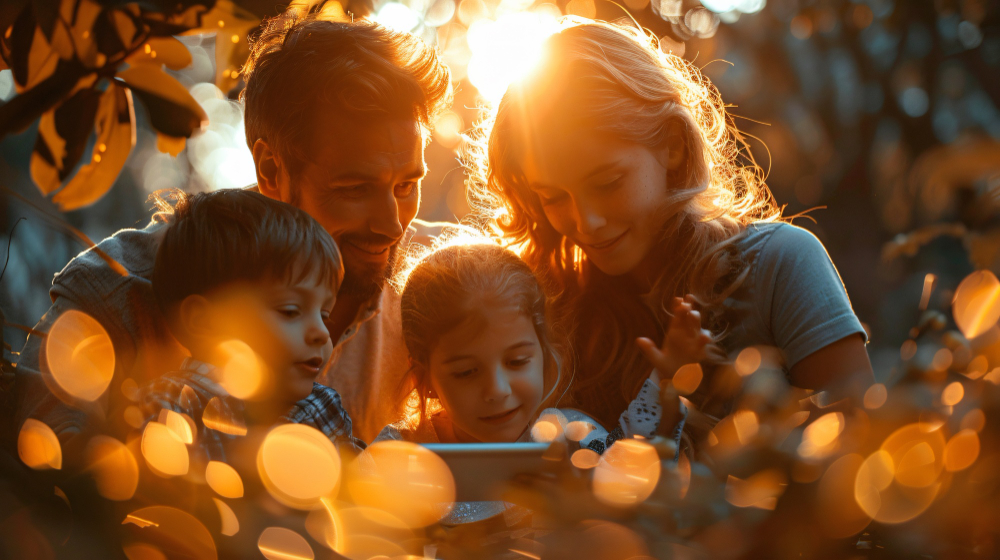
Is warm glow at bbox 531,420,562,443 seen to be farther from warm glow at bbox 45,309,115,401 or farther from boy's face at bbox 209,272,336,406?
warm glow at bbox 45,309,115,401

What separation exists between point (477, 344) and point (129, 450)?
1006 millimetres

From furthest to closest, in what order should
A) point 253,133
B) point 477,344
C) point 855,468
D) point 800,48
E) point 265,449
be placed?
point 800,48
point 253,133
point 477,344
point 265,449
point 855,468

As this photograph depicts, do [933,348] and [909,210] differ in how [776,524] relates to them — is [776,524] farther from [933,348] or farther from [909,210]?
[909,210]

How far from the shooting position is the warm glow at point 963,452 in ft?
1.54

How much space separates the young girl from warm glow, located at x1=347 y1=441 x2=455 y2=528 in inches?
30.2

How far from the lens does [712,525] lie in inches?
18.4

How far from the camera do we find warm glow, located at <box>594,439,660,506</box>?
49 centimetres

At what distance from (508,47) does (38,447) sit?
4.25 ft

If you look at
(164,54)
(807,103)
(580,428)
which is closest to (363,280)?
(580,428)

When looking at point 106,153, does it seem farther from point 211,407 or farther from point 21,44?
point 211,407

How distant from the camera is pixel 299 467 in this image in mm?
556

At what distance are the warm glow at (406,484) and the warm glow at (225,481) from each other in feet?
0.27

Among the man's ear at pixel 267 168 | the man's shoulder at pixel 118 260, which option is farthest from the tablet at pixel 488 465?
the man's ear at pixel 267 168

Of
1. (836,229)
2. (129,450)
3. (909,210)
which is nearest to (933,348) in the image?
(129,450)
